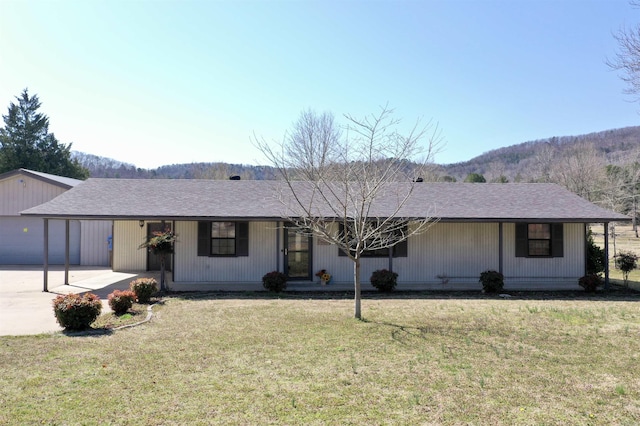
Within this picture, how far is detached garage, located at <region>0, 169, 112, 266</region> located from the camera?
19.5 metres

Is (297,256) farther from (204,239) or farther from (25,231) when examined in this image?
(25,231)

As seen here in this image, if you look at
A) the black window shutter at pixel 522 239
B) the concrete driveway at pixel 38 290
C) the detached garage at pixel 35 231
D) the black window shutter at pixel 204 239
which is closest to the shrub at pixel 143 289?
the concrete driveway at pixel 38 290

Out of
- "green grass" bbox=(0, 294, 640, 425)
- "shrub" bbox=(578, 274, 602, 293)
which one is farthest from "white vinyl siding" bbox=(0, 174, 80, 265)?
"shrub" bbox=(578, 274, 602, 293)

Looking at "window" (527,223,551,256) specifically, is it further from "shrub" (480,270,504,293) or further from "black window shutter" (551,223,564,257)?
"shrub" (480,270,504,293)

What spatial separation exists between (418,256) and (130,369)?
10306 millimetres

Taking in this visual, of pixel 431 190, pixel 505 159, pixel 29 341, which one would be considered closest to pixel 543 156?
pixel 431 190

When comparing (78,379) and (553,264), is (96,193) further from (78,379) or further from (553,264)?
(553,264)

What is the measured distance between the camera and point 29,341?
729cm

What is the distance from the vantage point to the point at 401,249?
14273mm

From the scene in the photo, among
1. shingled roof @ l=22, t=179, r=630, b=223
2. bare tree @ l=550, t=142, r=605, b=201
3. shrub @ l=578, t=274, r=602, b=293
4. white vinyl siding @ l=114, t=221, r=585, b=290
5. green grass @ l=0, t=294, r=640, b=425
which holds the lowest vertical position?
green grass @ l=0, t=294, r=640, b=425

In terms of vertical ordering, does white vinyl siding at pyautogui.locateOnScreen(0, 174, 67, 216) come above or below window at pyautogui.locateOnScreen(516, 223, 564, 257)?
above

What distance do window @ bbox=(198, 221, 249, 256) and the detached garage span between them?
26.1 feet

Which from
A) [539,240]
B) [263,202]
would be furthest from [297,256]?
[539,240]

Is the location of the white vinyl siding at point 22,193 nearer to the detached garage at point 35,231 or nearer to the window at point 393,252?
the detached garage at point 35,231
